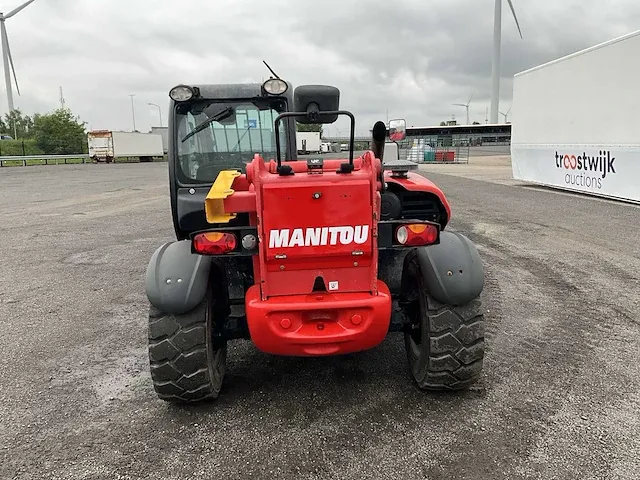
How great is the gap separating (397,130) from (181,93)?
1675 mm

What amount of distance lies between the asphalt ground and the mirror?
1.64 metres

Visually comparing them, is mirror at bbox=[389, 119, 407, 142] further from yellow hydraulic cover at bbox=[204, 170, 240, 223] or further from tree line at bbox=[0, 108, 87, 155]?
tree line at bbox=[0, 108, 87, 155]

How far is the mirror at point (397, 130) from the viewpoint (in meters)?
3.87

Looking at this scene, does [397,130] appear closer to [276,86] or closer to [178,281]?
[276,86]

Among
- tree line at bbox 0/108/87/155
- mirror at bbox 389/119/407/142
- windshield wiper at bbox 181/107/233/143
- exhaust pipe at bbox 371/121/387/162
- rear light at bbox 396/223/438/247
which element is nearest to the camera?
rear light at bbox 396/223/438/247

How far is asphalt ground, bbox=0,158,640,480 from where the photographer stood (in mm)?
2697

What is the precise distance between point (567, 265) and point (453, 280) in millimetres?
4375

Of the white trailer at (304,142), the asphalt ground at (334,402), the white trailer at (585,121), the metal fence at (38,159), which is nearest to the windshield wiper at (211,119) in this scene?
the white trailer at (304,142)

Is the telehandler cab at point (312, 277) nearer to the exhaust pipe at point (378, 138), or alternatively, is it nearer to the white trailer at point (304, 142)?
the exhaust pipe at point (378, 138)

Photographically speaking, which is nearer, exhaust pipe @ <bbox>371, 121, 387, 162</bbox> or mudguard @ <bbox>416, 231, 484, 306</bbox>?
mudguard @ <bbox>416, 231, 484, 306</bbox>

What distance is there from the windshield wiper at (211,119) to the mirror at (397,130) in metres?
1.68

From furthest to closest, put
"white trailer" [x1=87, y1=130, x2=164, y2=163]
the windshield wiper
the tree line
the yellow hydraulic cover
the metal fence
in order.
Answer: the tree line < "white trailer" [x1=87, y1=130, x2=164, y2=163] < the metal fence < the windshield wiper < the yellow hydraulic cover

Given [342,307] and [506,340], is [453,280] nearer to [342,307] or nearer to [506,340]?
[342,307]

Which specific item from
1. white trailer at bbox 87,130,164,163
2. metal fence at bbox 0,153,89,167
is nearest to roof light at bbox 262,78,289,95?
metal fence at bbox 0,153,89,167
